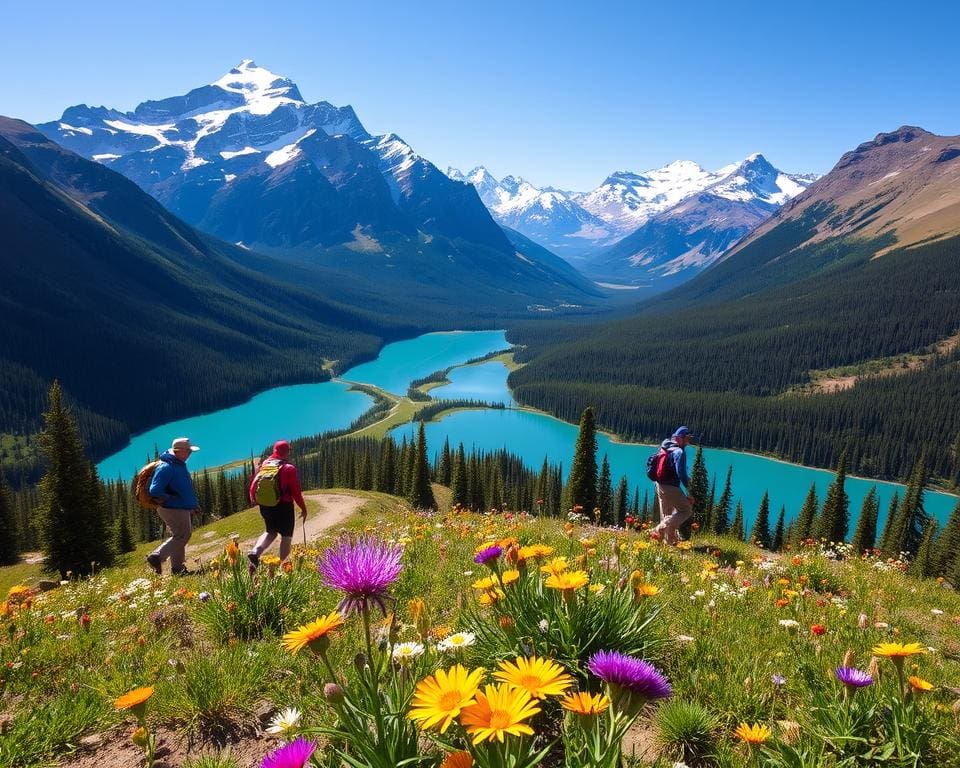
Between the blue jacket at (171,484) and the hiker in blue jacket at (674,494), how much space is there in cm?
1087

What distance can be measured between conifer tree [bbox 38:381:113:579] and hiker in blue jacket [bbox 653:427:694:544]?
31.8 metres

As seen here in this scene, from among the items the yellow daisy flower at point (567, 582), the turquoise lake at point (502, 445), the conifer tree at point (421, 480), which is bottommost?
the turquoise lake at point (502, 445)

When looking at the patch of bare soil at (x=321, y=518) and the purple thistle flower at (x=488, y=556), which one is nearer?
the purple thistle flower at (x=488, y=556)

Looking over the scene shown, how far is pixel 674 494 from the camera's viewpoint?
40.1ft

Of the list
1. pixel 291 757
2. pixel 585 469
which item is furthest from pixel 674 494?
pixel 585 469

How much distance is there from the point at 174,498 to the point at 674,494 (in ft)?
38.6

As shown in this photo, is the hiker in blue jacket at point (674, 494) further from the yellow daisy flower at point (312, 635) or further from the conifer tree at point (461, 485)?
the conifer tree at point (461, 485)

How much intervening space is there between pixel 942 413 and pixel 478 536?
192m

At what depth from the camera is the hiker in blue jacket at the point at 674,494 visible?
12.1 meters

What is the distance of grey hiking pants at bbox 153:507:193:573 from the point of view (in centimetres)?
1166

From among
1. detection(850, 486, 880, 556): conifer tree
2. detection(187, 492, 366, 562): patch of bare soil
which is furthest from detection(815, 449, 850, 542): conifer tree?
detection(187, 492, 366, 562): patch of bare soil

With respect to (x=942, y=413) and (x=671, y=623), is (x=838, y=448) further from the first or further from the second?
(x=671, y=623)

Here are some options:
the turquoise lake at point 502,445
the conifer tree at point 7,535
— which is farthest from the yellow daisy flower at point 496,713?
the turquoise lake at point 502,445

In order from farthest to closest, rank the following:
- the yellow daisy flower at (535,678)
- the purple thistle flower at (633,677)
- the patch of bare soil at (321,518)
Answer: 1. the patch of bare soil at (321,518)
2. the purple thistle flower at (633,677)
3. the yellow daisy flower at (535,678)
